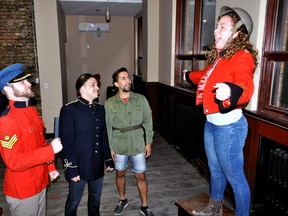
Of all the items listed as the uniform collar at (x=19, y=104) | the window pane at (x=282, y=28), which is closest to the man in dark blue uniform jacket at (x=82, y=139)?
the uniform collar at (x=19, y=104)

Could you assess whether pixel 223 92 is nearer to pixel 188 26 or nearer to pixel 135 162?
pixel 135 162

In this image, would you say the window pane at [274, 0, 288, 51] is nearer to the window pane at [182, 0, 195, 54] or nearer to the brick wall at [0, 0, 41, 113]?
the window pane at [182, 0, 195, 54]

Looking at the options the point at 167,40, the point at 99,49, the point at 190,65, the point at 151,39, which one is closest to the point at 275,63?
the point at 190,65

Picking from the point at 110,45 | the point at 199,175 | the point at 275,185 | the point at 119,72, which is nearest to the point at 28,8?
Answer: the point at 110,45

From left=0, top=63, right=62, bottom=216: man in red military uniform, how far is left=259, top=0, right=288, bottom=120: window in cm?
192

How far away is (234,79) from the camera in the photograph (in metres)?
1.46

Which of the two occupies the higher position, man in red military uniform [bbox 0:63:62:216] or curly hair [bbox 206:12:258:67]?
curly hair [bbox 206:12:258:67]

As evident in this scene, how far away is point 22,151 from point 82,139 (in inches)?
20.9

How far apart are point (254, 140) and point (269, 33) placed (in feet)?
3.34

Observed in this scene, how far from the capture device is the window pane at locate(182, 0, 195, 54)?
4387 mm

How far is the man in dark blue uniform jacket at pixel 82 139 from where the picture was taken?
6.57 feet

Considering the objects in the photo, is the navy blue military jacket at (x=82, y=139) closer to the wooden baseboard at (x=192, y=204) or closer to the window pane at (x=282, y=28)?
the wooden baseboard at (x=192, y=204)

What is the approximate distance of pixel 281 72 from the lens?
→ 2.34 m

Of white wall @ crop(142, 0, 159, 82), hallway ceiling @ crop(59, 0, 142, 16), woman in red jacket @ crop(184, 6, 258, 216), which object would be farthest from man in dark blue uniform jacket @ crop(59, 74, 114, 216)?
hallway ceiling @ crop(59, 0, 142, 16)
